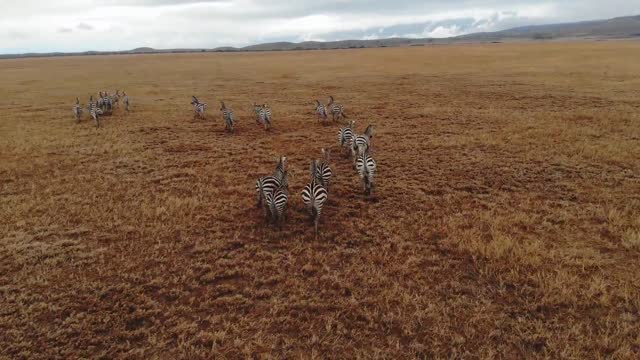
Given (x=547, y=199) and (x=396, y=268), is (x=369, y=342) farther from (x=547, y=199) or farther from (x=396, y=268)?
(x=547, y=199)

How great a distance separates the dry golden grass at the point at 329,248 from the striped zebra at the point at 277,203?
37 cm

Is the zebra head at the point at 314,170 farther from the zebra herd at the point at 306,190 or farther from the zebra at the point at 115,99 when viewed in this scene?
the zebra at the point at 115,99

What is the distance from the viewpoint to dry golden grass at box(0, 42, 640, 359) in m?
7.03

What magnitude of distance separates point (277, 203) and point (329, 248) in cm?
175

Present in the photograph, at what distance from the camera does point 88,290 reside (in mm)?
8227

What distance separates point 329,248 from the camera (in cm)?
973

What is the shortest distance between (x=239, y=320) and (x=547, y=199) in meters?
9.41

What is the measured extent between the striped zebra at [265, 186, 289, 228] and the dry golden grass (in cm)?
37

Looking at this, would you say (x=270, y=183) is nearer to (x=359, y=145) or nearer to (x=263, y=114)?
(x=359, y=145)

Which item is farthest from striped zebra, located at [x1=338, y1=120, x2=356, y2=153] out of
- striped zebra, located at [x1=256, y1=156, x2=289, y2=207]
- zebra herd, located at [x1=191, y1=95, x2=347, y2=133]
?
zebra herd, located at [x1=191, y1=95, x2=347, y2=133]

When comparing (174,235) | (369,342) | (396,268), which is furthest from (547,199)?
(174,235)

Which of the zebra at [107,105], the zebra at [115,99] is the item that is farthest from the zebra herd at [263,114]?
the zebra at [115,99]

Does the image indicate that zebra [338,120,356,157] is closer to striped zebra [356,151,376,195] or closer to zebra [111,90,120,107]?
striped zebra [356,151,376,195]

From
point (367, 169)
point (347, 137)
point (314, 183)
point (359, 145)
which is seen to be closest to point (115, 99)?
point (347, 137)
